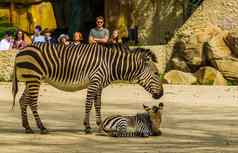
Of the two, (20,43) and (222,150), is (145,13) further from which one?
(222,150)

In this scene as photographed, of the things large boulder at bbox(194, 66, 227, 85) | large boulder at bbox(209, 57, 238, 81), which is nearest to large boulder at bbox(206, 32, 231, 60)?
large boulder at bbox(209, 57, 238, 81)

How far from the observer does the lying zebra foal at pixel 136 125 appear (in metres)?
12.1

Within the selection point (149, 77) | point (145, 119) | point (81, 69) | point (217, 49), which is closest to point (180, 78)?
point (217, 49)

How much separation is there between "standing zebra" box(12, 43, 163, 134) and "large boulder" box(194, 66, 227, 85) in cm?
1084

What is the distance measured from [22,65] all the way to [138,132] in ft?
7.21

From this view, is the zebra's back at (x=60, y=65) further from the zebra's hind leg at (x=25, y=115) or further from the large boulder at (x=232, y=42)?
the large boulder at (x=232, y=42)

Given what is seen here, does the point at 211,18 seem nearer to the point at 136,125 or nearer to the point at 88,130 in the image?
the point at 88,130

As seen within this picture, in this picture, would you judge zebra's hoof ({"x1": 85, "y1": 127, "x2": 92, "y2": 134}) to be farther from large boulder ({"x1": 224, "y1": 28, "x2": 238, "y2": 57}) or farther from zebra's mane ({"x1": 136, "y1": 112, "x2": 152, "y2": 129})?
large boulder ({"x1": 224, "y1": 28, "x2": 238, "y2": 57})

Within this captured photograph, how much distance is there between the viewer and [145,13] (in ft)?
103

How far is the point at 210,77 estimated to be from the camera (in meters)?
23.9

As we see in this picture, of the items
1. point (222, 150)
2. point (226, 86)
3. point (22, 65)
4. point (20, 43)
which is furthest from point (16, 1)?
point (222, 150)

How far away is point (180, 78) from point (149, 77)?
11.4 metres

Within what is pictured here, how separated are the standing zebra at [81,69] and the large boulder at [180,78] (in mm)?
11026

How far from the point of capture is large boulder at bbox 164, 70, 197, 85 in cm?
2402
